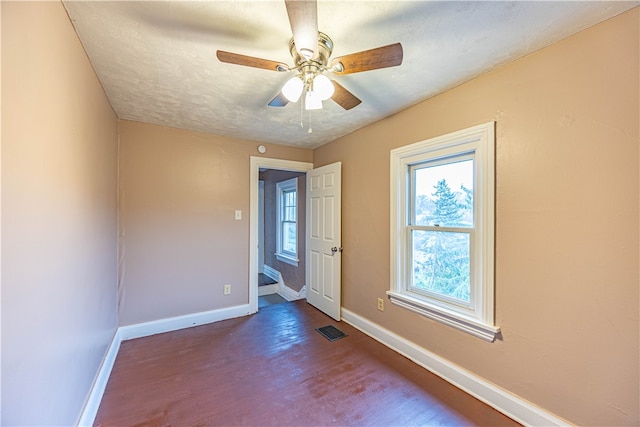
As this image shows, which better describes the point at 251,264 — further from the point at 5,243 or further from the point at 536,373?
the point at 536,373

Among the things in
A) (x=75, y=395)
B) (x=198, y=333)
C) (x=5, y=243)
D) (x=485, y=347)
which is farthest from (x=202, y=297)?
(x=485, y=347)

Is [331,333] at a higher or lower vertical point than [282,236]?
lower

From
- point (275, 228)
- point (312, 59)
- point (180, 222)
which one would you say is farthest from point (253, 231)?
point (312, 59)

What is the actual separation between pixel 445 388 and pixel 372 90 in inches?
92.3

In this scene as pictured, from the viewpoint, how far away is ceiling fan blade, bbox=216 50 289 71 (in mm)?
1267

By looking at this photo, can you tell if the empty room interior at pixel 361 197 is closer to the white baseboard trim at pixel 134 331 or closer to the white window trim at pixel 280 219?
the white baseboard trim at pixel 134 331

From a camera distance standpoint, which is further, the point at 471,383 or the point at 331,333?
the point at 331,333

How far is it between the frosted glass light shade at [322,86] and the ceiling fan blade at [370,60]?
0.25ft

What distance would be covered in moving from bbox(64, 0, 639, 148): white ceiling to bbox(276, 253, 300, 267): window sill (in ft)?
9.05

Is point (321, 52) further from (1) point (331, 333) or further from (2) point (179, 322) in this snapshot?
(2) point (179, 322)

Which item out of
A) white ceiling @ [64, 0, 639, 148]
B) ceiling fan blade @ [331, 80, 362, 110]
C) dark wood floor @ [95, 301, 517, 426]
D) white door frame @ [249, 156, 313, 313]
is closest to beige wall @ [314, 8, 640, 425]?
white ceiling @ [64, 0, 639, 148]

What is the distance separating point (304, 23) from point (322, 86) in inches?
15.0

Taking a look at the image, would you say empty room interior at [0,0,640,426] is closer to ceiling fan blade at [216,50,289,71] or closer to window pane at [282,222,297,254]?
ceiling fan blade at [216,50,289,71]

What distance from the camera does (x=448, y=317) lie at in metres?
2.03
